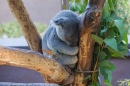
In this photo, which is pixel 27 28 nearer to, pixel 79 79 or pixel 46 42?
pixel 46 42

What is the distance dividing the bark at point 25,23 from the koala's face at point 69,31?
0.17 meters

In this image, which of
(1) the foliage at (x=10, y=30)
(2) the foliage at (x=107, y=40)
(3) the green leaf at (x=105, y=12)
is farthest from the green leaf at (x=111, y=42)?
(1) the foliage at (x=10, y=30)

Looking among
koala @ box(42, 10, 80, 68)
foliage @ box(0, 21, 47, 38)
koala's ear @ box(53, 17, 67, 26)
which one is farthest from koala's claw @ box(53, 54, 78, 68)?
foliage @ box(0, 21, 47, 38)

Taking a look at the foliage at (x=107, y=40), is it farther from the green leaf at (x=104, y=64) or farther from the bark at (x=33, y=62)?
the bark at (x=33, y=62)

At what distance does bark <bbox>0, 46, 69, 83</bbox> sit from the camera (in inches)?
32.1

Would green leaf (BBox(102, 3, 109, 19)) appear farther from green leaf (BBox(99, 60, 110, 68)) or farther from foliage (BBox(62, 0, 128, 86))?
green leaf (BBox(99, 60, 110, 68))

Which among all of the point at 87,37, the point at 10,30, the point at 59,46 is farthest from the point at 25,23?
the point at 10,30

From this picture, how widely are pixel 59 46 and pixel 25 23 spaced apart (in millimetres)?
203

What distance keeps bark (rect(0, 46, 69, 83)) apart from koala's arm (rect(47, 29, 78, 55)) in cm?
6

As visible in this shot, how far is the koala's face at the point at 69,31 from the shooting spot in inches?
36.8

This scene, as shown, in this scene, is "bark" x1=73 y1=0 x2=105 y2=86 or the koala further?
the koala

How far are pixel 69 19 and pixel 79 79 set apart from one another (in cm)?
26

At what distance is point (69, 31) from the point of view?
94 cm

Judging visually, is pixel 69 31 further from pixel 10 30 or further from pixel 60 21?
pixel 10 30
